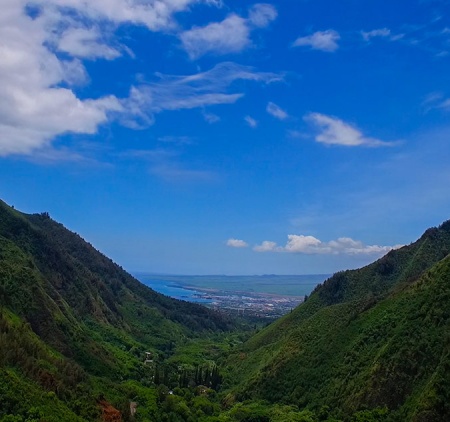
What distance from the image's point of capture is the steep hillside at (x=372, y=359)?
66000 millimetres

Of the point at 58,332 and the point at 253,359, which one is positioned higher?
the point at 58,332

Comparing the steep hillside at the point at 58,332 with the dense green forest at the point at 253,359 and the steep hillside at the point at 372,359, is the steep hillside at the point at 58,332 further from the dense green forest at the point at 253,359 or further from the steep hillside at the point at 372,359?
the steep hillside at the point at 372,359

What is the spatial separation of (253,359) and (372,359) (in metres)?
49.8

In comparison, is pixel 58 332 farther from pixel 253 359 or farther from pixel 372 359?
pixel 372 359

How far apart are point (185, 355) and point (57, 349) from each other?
A: 64673 millimetres

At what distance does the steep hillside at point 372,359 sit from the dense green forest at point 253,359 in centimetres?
23

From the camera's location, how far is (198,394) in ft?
334

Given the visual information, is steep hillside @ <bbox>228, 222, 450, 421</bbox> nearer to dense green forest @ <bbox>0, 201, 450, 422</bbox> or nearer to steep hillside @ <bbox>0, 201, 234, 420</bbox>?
dense green forest @ <bbox>0, 201, 450, 422</bbox>

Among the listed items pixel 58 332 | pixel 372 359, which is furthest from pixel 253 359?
pixel 58 332

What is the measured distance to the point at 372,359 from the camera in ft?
261

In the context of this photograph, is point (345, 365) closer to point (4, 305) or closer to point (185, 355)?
point (4, 305)

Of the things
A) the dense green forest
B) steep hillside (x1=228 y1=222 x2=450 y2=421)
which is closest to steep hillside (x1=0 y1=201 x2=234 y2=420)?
the dense green forest

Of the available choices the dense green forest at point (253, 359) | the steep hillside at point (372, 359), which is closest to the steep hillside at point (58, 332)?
the dense green forest at point (253, 359)

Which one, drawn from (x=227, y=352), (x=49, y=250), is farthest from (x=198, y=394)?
(x=49, y=250)
